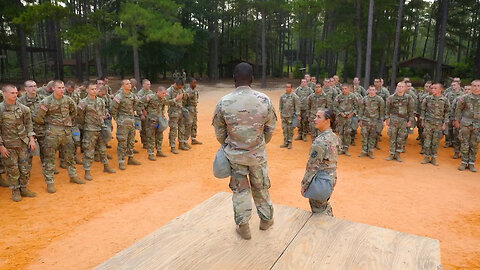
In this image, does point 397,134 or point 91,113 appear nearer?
point 91,113

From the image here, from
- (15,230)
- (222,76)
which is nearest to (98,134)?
(15,230)

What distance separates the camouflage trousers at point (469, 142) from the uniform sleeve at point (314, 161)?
615 cm

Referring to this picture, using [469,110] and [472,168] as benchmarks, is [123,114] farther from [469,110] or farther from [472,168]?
[472,168]

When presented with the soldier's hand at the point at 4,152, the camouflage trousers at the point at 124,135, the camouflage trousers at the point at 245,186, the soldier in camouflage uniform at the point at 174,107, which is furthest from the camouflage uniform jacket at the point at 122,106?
the camouflage trousers at the point at 245,186

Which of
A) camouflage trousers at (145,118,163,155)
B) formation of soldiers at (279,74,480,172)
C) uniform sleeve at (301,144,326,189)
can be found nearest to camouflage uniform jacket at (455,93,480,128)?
formation of soldiers at (279,74,480,172)

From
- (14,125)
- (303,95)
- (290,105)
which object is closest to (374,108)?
(290,105)

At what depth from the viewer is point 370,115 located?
9.22 metres

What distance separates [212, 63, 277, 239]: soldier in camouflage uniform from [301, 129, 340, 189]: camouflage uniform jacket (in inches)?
27.5

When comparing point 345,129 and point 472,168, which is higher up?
point 345,129

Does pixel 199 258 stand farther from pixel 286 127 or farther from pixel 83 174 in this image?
pixel 286 127

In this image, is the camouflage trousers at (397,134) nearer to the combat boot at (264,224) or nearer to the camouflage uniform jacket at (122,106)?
the combat boot at (264,224)

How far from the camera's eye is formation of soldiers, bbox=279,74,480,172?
26.8 feet

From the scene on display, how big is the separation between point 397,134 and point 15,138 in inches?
342

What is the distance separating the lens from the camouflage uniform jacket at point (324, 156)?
12.9ft
